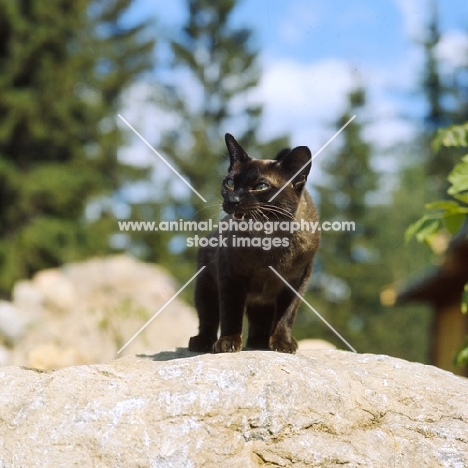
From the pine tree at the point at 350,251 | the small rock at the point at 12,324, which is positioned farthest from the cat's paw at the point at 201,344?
the pine tree at the point at 350,251

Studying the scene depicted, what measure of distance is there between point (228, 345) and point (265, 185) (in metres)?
1.02

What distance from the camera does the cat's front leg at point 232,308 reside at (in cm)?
437

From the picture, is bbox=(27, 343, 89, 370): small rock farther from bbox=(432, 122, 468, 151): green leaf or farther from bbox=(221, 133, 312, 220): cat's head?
bbox=(432, 122, 468, 151): green leaf

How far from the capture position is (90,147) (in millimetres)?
25719

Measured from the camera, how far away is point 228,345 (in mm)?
4281

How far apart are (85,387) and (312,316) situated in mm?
24310

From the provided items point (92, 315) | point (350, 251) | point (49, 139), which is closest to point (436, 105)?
point (350, 251)

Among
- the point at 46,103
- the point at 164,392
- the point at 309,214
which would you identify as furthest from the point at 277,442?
the point at 46,103

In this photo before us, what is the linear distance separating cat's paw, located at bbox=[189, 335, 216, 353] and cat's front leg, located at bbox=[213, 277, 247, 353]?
1.66 ft

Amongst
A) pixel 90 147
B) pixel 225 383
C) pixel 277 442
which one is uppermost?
pixel 90 147

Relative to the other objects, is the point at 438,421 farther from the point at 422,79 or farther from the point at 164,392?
the point at 422,79

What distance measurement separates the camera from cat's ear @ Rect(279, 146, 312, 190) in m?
4.59

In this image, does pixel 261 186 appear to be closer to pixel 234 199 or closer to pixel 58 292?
pixel 234 199

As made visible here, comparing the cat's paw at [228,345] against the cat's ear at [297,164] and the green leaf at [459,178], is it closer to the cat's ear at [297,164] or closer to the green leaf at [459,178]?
the cat's ear at [297,164]
